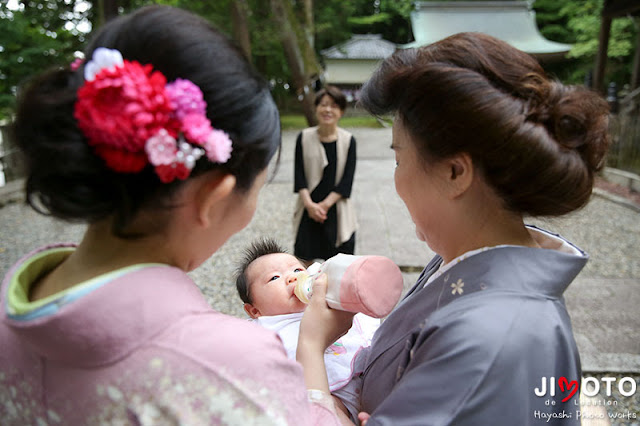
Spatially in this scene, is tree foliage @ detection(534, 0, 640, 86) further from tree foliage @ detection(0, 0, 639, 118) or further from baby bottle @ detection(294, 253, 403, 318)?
baby bottle @ detection(294, 253, 403, 318)

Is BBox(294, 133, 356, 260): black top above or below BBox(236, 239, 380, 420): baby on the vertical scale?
below

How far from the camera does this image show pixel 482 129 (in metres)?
1.06

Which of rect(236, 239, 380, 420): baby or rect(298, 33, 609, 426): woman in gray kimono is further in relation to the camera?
rect(236, 239, 380, 420): baby

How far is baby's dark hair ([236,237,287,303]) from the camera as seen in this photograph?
2.10 m

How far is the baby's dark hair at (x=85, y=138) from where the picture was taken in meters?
0.82

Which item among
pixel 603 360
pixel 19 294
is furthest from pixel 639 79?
pixel 19 294

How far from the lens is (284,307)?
189 centimetres

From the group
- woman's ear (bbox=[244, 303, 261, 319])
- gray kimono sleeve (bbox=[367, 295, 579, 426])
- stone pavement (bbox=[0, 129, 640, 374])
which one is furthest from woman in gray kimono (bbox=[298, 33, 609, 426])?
woman's ear (bbox=[244, 303, 261, 319])

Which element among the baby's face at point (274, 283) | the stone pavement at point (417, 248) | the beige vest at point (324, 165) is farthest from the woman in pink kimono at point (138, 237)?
the beige vest at point (324, 165)

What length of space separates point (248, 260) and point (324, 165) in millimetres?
2050

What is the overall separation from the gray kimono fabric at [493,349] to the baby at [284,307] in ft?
1.25

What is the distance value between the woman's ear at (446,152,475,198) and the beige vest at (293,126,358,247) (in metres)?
2.98

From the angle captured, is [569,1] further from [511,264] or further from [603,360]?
[511,264]

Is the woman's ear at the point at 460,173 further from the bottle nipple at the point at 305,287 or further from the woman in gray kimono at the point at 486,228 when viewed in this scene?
the bottle nipple at the point at 305,287
